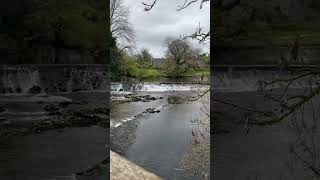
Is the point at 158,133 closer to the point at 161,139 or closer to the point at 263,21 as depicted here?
the point at 161,139

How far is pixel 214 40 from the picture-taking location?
4684 mm

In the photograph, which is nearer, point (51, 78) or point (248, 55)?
point (248, 55)

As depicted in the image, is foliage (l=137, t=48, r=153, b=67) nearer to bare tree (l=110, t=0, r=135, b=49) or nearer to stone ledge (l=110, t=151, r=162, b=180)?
bare tree (l=110, t=0, r=135, b=49)

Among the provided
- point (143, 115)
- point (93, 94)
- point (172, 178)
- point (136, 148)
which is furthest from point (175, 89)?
point (93, 94)

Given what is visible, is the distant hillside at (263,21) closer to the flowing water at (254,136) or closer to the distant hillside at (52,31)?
the flowing water at (254,136)

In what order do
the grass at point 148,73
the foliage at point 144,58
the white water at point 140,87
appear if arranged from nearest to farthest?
the foliage at point 144,58, the white water at point 140,87, the grass at point 148,73

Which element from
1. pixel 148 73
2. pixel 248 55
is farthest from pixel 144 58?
pixel 248 55

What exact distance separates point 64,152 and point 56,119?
47 cm

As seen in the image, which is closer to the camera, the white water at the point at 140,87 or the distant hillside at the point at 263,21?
the distant hillside at the point at 263,21

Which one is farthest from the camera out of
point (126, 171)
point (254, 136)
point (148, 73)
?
point (148, 73)

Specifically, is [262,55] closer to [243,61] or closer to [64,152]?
[243,61]

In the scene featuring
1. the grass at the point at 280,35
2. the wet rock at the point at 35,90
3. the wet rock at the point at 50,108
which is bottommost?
the wet rock at the point at 50,108

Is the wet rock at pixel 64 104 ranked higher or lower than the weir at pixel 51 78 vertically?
lower

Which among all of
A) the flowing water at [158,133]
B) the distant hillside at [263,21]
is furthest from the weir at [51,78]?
the flowing water at [158,133]
